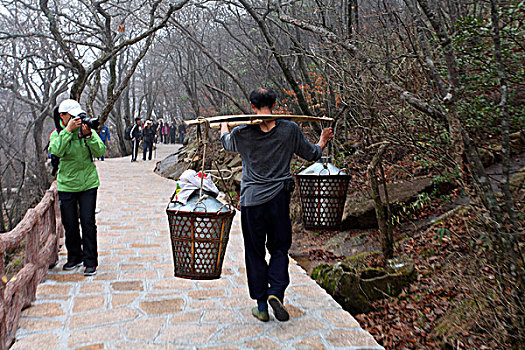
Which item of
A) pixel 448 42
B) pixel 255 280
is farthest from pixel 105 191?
pixel 448 42

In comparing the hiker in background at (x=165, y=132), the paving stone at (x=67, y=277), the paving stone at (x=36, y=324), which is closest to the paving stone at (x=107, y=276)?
the paving stone at (x=67, y=277)

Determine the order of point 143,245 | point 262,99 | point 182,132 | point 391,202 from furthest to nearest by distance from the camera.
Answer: point 182,132 < point 391,202 < point 143,245 < point 262,99

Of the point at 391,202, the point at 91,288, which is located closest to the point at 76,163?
the point at 91,288

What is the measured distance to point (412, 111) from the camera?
7.03m

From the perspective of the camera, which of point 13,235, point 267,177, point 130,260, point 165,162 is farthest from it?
point 165,162

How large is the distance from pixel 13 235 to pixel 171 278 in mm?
1913

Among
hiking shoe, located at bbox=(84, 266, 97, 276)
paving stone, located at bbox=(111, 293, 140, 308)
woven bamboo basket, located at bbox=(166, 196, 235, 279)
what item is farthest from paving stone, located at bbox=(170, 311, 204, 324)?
hiking shoe, located at bbox=(84, 266, 97, 276)

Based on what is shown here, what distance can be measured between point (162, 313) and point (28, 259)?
5.05ft

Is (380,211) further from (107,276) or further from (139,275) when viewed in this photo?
(107,276)

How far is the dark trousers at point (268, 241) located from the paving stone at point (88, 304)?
1657 mm

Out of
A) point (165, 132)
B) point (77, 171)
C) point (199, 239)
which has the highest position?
point (165, 132)

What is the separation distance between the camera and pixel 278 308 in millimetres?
3857

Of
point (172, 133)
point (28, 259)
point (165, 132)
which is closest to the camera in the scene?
point (28, 259)

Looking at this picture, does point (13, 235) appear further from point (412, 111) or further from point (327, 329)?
point (412, 111)
